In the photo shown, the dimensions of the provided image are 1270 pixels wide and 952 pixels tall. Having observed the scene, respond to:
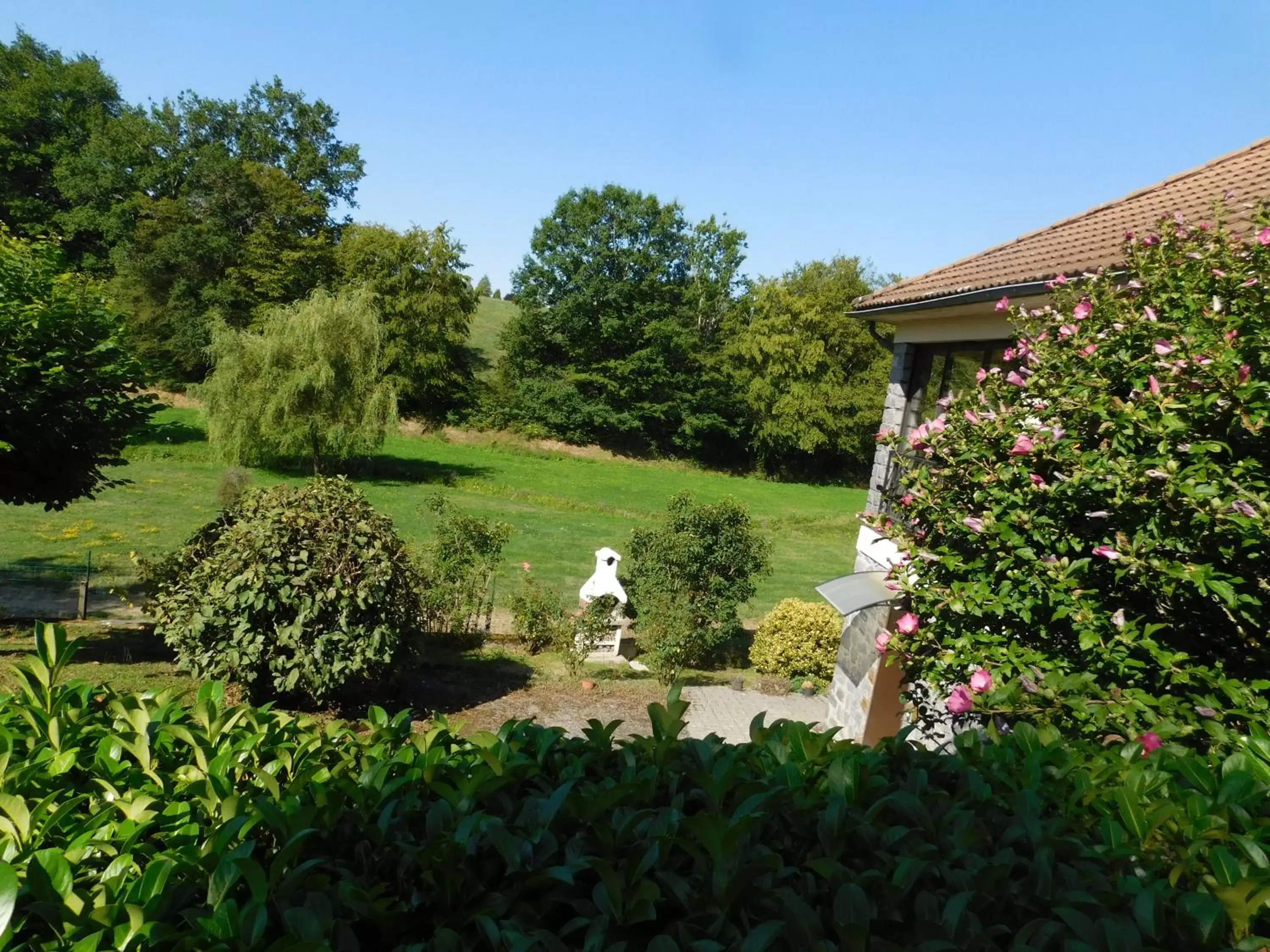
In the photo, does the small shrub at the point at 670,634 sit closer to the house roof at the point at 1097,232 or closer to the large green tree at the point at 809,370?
the house roof at the point at 1097,232


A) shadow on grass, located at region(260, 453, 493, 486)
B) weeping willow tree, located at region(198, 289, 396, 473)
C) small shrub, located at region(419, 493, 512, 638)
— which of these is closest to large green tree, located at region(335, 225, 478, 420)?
shadow on grass, located at region(260, 453, 493, 486)

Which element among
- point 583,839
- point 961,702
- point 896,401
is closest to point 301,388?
point 896,401

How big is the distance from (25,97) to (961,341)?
49.0 m

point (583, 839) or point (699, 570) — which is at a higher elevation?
point (583, 839)

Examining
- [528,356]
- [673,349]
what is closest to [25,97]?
[528,356]

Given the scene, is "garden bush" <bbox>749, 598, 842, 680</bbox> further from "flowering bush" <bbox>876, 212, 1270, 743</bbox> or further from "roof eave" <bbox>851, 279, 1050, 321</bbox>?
"flowering bush" <bbox>876, 212, 1270, 743</bbox>

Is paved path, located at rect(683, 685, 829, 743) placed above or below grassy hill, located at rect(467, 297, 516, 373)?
below

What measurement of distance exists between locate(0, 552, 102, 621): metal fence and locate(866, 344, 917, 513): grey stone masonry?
10436 millimetres

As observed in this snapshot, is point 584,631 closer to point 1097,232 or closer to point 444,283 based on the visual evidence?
point 1097,232

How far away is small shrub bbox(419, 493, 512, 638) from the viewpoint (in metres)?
12.2

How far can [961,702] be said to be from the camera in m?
3.23

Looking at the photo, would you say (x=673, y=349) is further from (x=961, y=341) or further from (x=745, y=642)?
(x=961, y=341)

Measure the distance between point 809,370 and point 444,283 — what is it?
1892cm

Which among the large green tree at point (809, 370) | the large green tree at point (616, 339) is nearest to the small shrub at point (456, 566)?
the large green tree at point (616, 339)
